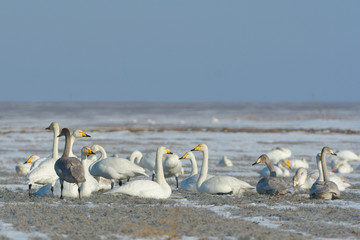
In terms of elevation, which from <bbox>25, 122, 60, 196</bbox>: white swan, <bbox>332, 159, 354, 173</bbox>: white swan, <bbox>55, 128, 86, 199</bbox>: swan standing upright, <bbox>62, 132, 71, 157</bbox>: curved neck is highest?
<bbox>62, 132, 71, 157</bbox>: curved neck

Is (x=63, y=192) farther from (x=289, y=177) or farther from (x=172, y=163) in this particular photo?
(x=289, y=177)

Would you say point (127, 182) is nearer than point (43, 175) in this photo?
Yes

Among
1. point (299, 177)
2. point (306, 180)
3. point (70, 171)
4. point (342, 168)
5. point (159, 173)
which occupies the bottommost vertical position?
point (342, 168)

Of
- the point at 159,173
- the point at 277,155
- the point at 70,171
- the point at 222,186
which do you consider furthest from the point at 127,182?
the point at 277,155

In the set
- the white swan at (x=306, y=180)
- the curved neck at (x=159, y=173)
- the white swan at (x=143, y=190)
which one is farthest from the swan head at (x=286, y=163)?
the white swan at (x=143, y=190)

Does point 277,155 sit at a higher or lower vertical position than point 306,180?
lower

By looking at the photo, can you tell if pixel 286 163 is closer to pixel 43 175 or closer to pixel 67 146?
pixel 67 146

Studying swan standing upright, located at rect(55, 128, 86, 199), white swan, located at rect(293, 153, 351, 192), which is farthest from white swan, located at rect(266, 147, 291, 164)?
swan standing upright, located at rect(55, 128, 86, 199)

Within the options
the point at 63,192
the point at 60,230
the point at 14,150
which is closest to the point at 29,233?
the point at 60,230

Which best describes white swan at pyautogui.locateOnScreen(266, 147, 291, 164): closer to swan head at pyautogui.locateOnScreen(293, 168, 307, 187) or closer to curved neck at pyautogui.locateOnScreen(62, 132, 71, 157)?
swan head at pyautogui.locateOnScreen(293, 168, 307, 187)

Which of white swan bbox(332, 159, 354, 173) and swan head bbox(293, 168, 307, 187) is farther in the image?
white swan bbox(332, 159, 354, 173)

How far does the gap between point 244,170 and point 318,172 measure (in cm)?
419

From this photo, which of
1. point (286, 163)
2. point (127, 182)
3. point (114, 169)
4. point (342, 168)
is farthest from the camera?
point (286, 163)

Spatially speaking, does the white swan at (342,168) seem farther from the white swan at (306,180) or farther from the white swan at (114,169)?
the white swan at (114,169)
